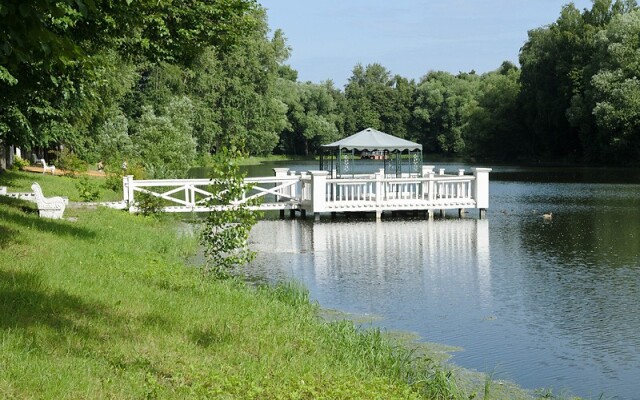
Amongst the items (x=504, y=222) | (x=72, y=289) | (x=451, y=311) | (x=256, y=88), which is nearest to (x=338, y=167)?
(x=504, y=222)

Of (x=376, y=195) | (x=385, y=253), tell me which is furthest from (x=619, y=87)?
(x=385, y=253)

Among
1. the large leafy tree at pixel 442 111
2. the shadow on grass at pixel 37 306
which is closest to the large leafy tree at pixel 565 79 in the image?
the large leafy tree at pixel 442 111

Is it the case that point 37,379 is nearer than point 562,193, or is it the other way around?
point 37,379

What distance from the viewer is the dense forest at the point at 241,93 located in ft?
44.8

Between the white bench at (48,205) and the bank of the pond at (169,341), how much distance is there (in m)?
3.62

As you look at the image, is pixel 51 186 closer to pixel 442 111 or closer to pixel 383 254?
pixel 383 254

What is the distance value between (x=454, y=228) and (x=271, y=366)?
59.5 feet

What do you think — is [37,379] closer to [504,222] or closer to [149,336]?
[149,336]

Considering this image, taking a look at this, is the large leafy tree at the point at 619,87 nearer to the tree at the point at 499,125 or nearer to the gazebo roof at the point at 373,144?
the tree at the point at 499,125

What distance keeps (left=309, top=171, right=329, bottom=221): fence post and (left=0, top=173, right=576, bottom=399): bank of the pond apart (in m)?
13.5

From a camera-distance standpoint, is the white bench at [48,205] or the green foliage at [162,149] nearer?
the white bench at [48,205]

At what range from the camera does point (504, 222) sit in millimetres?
27172

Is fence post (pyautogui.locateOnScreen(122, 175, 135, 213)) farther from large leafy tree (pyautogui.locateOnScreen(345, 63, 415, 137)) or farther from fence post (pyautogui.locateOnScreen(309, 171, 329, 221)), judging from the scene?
large leafy tree (pyautogui.locateOnScreen(345, 63, 415, 137))

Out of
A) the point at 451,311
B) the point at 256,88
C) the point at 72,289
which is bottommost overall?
the point at 451,311
